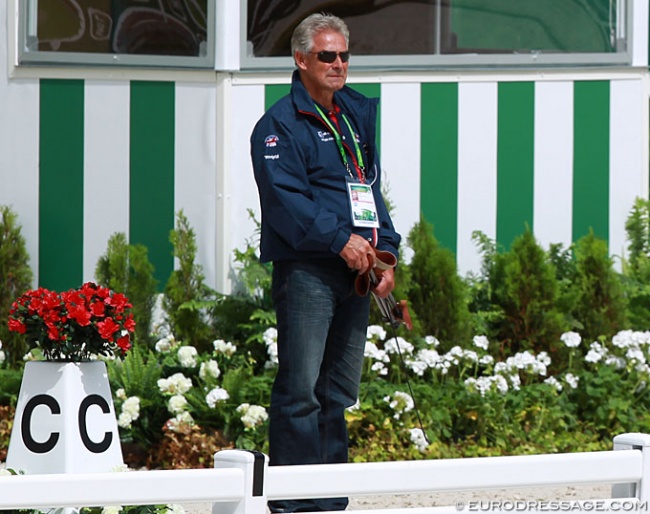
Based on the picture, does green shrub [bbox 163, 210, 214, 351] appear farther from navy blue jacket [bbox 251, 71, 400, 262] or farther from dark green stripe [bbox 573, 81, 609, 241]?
navy blue jacket [bbox 251, 71, 400, 262]

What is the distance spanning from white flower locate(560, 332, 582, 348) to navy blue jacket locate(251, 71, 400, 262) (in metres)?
2.21

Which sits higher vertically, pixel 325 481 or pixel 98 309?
pixel 98 309

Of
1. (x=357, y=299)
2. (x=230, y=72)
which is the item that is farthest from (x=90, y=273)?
(x=357, y=299)

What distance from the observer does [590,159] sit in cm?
760

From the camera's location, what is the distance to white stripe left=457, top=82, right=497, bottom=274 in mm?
7562

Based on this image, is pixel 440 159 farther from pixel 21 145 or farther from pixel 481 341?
pixel 21 145

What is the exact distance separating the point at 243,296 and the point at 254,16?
159 cm

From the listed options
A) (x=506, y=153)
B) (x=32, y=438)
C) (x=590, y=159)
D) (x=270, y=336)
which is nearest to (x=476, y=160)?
(x=506, y=153)

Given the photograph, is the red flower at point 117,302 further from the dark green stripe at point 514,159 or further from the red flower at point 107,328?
the dark green stripe at point 514,159

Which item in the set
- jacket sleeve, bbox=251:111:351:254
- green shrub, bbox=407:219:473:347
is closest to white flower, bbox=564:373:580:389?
green shrub, bbox=407:219:473:347

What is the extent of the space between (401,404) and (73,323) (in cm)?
187

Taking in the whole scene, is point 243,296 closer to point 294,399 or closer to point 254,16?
point 254,16

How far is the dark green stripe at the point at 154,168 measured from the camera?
7.44 metres

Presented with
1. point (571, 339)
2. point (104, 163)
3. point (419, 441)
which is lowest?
point (419, 441)
